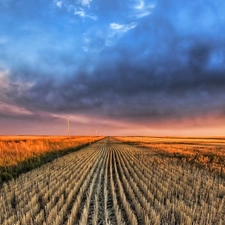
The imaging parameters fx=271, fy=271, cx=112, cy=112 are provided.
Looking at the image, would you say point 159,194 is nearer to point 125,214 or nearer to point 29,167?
point 125,214

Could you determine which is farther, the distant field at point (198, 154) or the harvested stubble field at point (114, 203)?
the distant field at point (198, 154)

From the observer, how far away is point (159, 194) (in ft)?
27.2

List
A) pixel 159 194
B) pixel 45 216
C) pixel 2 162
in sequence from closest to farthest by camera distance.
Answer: pixel 45 216 < pixel 159 194 < pixel 2 162

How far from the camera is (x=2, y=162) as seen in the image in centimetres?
1461

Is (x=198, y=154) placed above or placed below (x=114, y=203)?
above

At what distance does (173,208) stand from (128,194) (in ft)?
6.75

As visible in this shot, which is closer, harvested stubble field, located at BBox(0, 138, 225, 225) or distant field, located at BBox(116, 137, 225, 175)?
harvested stubble field, located at BBox(0, 138, 225, 225)

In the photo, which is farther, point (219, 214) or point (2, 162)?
point (2, 162)

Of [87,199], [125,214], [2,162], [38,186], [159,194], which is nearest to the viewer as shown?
[125,214]

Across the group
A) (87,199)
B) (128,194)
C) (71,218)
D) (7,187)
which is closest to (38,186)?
(7,187)

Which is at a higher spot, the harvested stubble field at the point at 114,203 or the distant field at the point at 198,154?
the distant field at the point at 198,154

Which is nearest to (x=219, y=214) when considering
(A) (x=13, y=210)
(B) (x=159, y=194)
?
(B) (x=159, y=194)

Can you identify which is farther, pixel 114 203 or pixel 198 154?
pixel 198 154

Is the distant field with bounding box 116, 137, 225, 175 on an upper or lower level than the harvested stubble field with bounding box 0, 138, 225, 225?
upper
